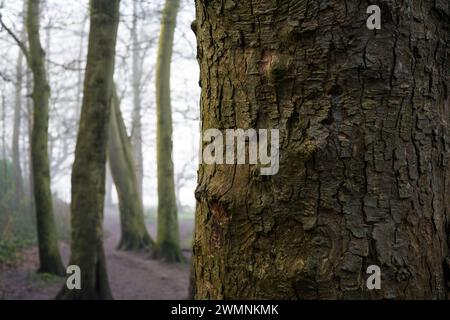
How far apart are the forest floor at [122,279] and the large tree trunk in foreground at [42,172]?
0.45 metres

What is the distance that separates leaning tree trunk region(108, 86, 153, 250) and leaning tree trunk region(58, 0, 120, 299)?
758 cm

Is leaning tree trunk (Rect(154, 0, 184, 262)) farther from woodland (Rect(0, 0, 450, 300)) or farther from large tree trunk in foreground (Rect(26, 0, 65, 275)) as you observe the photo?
woodland (Rect(0, 0, 450, 300))

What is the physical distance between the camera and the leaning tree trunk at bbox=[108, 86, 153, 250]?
15.6 m

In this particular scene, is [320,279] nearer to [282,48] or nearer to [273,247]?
[273,247]

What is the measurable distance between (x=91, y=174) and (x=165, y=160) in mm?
5984

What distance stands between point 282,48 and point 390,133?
39cm

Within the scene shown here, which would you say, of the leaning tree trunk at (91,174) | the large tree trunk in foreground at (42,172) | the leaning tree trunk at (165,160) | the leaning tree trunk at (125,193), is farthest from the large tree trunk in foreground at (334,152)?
the leaning tree trunk at (125,193)

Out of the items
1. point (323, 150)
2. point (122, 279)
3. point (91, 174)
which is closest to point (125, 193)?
point (122, 279)

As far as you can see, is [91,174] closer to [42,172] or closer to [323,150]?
[42,172]

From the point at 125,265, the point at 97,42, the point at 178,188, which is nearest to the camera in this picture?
the point at 97,42
